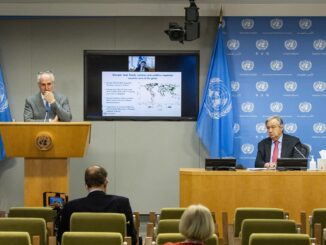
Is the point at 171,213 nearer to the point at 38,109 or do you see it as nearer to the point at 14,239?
the point at 14,239

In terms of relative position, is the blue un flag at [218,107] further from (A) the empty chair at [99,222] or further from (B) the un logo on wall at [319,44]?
(A) the empty chair at [99,222]

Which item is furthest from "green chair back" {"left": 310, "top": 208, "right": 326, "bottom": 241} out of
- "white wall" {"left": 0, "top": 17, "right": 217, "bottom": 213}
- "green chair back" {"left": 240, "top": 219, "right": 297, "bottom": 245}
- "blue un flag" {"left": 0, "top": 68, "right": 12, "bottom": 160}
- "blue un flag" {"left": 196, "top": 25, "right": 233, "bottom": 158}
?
"blue un flag" {"left": 0, "top": 68, "right": 12, "bottom": 160}

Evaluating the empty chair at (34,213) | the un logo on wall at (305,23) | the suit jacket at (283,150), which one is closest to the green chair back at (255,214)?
the empty chair at (34,213)

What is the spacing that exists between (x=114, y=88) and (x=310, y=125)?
3.21m

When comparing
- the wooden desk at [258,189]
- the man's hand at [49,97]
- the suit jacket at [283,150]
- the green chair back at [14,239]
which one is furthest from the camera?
the suit jacket at [283,150]

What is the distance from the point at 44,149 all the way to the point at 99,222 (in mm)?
2770

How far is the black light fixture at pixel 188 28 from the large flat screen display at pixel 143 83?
0.60 metres

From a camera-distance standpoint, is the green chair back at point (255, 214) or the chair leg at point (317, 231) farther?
the green chair back at point (255, 214)

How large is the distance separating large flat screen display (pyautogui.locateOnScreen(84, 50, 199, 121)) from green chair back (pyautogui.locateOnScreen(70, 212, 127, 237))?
19.3 ft

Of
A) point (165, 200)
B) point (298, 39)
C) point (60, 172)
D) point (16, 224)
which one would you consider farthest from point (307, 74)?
point (16, 224)

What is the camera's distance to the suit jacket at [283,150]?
10.7 meters

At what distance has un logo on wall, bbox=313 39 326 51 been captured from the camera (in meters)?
12.4

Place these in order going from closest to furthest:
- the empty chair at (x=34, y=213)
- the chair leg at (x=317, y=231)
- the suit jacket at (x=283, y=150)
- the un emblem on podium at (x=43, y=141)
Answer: the chair leg at (x=317, y=231) < the empty chair at (x=34, y=213) < the un emblem on podium at (x=43, y=141) < the suit jacket at (x=283, y=150)

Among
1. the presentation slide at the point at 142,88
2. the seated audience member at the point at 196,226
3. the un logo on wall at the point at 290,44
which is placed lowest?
the seated audience member at the point at 196,226
